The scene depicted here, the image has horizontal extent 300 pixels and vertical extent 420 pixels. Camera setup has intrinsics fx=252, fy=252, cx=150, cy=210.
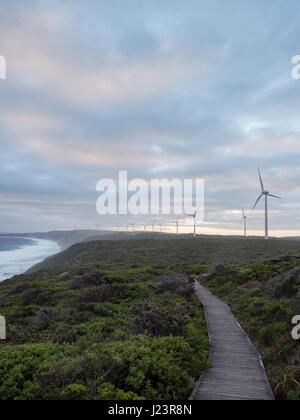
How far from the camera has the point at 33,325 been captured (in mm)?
14172

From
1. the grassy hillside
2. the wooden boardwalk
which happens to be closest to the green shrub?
the wooden boardwalk

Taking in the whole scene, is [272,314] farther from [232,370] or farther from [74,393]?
[74,393]

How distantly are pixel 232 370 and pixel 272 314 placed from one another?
592 cm

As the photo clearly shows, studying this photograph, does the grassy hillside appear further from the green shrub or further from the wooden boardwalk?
the green shrub

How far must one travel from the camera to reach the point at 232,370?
8781 millimetres

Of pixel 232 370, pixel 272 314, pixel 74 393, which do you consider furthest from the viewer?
pixel 272 314

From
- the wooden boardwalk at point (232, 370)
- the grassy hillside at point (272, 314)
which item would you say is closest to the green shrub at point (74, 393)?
the wooden boardwalk at point (232, 370)

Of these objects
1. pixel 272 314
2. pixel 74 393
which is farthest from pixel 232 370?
pixel 272 314

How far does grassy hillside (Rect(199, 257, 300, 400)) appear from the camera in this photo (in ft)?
27.9

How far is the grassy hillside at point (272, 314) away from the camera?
8.50 metres

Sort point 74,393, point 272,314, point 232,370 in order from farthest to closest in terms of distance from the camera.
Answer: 1. point 272,314
2. point 232,370
3. point 74,393

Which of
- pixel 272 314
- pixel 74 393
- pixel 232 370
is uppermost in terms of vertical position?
pixel 74 393
